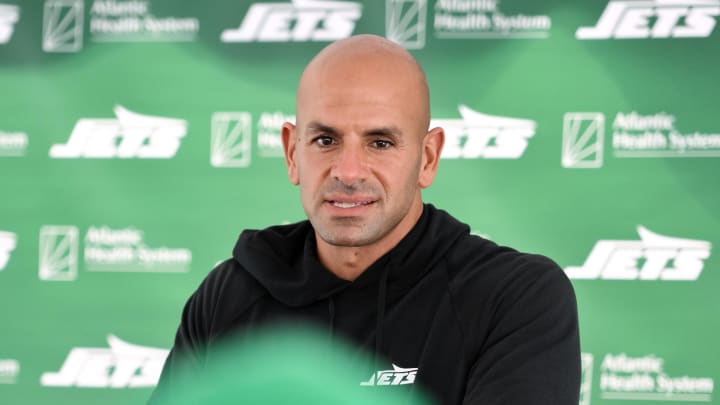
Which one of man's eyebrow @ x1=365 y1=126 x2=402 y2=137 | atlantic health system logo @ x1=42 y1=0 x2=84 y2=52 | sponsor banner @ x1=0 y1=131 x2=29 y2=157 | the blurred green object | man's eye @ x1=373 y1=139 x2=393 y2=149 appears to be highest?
atlantic health system logo @ x1=42 y1=0 x2=84 y2=52

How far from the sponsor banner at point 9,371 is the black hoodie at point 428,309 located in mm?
2163

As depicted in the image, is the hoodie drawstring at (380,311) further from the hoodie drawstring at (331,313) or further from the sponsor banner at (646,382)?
the sponsor banner at (646,382)

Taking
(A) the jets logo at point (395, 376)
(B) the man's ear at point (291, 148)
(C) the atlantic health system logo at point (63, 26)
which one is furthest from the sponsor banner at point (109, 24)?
(A) the jets logo at point (395, 376)

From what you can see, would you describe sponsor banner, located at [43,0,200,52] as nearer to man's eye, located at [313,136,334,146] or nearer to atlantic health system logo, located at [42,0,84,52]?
atlantic health system logo, located at [42,0,84,52]

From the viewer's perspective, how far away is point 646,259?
317 centimetres

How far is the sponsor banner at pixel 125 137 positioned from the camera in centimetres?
347

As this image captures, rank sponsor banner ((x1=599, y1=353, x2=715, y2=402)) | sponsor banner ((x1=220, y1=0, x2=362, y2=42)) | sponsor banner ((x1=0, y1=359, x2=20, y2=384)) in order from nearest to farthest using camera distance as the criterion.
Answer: sponsor banner ((x1=599, y1=353, x2=715, y2=402)) < sponsor banner ((x1=220, y1=0, x2=362, y2=42)) < sponsor banner ((x1=0, y1=359, x2=20, y2=384))

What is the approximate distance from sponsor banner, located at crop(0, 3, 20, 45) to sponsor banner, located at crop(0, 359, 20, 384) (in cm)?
123

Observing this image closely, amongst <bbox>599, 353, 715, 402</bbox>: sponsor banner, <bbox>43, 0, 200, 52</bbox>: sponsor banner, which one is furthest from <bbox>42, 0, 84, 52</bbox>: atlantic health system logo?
<bbox>599, 353, 715, 402</bbox>: sponsor banner

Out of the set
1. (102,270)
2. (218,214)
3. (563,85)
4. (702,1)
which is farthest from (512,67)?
(102,270)

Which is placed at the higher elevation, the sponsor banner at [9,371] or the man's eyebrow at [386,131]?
the man's eyebrow at [386,131]

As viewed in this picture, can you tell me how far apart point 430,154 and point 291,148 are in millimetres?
235

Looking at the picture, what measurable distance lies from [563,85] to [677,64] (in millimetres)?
395

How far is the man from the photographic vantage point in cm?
132
